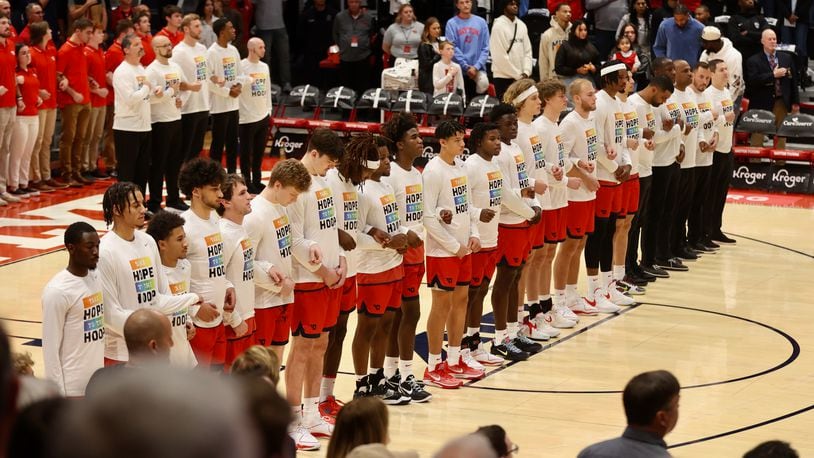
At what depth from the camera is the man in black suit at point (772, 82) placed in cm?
1836

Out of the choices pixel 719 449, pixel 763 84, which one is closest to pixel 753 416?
pixel 719 449

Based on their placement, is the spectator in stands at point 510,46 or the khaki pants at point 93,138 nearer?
the khaki pants at point 93,138

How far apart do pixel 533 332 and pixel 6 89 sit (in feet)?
27.0

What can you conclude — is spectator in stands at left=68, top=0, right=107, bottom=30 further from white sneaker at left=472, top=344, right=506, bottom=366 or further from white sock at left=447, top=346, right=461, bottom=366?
white sock at left=447, top=346, right=461, bottom=366

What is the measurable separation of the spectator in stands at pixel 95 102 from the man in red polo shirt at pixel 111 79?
14cm

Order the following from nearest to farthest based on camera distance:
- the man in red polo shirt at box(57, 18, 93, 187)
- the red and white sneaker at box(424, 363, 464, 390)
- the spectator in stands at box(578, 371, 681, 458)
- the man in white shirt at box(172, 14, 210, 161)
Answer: the spectator in stands at box(578, 371, 681, 458) → the red and white sneaker at box(424, 363, 464, 390) → the man in white shirt at box(172, 14, 210, 161) → the man in red polo shirt at box(57, 18, 93, 187)

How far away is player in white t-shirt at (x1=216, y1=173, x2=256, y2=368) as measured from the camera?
7.34 m

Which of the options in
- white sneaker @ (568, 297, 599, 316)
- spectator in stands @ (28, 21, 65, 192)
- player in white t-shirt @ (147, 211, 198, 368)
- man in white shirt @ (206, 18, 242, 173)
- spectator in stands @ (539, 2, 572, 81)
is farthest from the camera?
spectator in stands @ (539, 2, 572, 81)

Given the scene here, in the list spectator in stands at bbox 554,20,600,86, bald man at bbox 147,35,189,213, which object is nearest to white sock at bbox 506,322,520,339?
bald man at bbox 147,35,189,213

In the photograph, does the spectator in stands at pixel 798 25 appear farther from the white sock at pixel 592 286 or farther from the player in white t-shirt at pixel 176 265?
the player in white t-shirt at pixel 176 265

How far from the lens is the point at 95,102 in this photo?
17438 millimetres

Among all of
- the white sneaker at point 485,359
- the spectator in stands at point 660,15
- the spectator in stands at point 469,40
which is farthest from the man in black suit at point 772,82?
the white sneaker at point 485,359

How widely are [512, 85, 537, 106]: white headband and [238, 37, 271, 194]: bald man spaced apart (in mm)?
6384

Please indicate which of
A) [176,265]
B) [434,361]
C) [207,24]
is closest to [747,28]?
[207,24]
